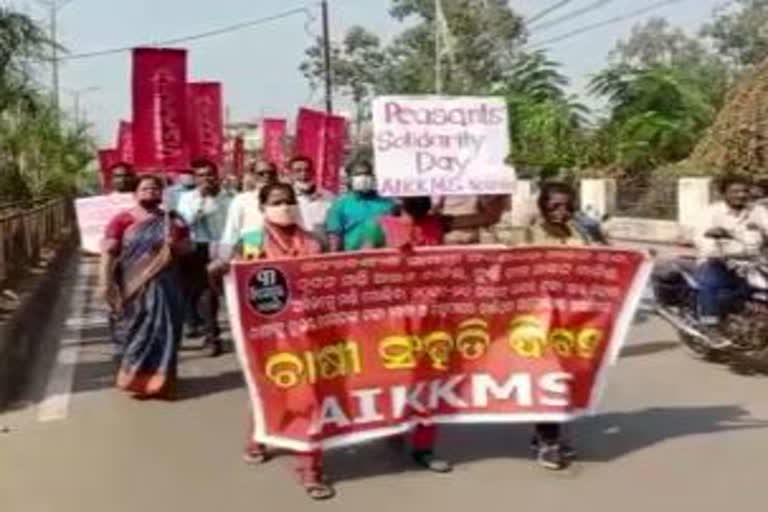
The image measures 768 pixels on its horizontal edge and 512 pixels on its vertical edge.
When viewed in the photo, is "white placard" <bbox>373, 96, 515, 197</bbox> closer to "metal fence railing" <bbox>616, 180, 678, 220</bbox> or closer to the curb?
the curb

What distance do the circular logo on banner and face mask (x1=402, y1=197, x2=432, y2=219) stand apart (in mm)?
883

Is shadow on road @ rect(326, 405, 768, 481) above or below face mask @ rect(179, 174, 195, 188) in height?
below

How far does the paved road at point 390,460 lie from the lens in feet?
21.1

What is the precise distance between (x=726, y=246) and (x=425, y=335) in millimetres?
3900

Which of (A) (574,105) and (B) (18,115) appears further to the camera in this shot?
(A) (574,105)

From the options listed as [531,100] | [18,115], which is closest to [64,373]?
[18,115]

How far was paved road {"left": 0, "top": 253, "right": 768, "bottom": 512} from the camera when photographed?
21.1 feet

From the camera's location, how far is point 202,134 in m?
16.8

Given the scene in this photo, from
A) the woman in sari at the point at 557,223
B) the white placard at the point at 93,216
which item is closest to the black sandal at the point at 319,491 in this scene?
the woman in sari at the point at 557,223

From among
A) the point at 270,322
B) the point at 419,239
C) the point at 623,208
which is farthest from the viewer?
the point at 623,208

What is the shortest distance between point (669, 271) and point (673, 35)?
7643 cm

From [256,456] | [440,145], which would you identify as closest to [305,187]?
[440,145]

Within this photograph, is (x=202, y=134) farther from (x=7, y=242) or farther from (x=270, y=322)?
(x=270, y=322)

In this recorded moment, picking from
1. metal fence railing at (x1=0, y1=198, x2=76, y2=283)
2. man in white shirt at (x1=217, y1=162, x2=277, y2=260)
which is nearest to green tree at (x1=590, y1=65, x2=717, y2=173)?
metal fence railing at (x1=0, y1=198, x2=76, y2=283)
